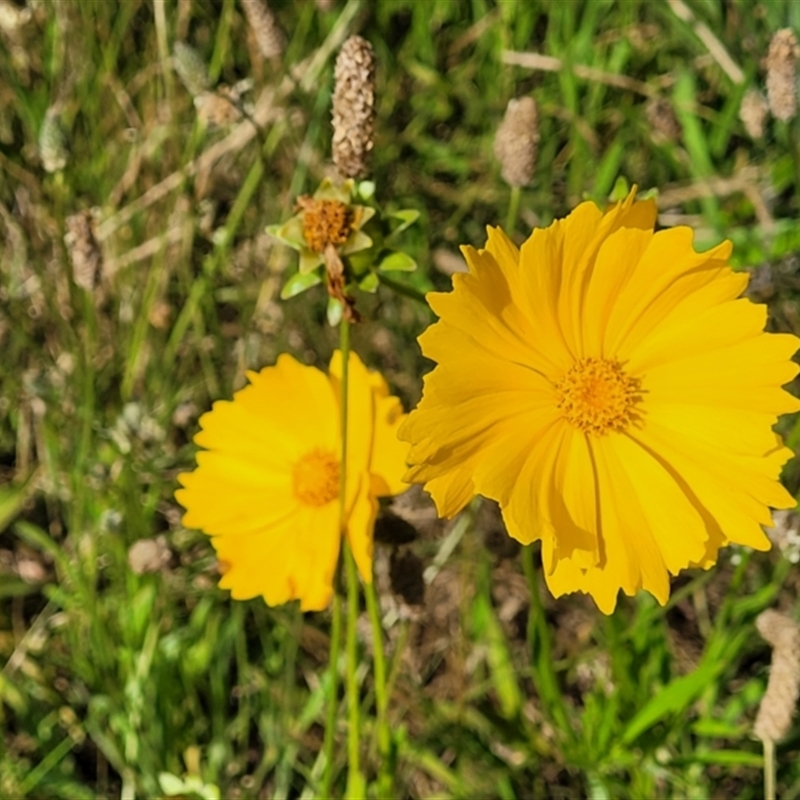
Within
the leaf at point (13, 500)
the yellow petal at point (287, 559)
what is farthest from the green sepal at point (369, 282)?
the leaf at point (13, 500)

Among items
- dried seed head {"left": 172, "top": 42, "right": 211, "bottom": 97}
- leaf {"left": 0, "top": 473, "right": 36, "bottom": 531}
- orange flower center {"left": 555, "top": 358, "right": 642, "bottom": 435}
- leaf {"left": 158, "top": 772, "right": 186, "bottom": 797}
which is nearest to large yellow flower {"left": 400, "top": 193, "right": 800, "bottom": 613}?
orange flower center {"left": 555, "top": 358, "right": 642, "bottom": 435}

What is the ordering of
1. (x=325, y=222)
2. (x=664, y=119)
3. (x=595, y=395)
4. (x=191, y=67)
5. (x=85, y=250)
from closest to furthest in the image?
(x=325, y=222)
(x=595, y=395)
(x=85, y=250)
(x=191, y=67)
(x=664, y=119)

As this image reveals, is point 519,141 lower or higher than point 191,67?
lower

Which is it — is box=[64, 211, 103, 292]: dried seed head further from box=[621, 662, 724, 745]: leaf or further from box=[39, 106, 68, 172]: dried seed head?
box=[621, 662, 724, 745]: leaf

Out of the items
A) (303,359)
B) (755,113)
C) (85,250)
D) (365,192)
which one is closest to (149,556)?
(85,250)

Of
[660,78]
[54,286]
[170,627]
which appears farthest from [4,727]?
[660,78]

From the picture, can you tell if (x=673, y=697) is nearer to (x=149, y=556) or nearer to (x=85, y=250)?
(x=149, y=556)
